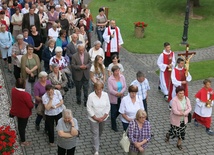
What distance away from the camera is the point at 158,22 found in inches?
964

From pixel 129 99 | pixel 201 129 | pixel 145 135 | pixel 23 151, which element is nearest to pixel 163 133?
pixel 201 129

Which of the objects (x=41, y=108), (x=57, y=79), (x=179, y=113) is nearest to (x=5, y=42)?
(x=57, y=79)

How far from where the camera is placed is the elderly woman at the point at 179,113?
389 inches

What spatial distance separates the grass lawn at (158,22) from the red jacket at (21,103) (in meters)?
9.75

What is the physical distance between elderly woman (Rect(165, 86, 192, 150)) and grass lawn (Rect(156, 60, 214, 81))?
533cm

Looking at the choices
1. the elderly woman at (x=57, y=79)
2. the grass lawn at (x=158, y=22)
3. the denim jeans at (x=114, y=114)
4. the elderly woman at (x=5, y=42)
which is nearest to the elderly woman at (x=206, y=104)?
the denim jeans at (x=114, y=114)

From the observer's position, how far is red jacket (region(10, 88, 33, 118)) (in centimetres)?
939

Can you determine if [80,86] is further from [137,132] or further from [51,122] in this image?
[137,132]

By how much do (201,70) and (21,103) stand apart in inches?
348

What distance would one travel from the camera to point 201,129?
1141 cm

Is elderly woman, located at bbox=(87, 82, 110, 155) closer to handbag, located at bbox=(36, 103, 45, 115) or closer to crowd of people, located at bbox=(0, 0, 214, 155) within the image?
crowd of people, located at bbox=(0, 0, 214, 155)

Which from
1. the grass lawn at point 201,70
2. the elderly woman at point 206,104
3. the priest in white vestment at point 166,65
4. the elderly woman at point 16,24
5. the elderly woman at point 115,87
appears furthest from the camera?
the elderly woman at point 16,24

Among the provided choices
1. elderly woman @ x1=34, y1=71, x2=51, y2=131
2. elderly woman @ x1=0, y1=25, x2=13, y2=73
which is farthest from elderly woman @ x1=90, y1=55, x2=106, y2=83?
elderly woman @ x1=0, y1=25, x2=13, y2=73

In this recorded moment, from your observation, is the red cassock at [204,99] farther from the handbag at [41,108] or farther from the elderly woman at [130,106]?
the handbag at [41,108]
